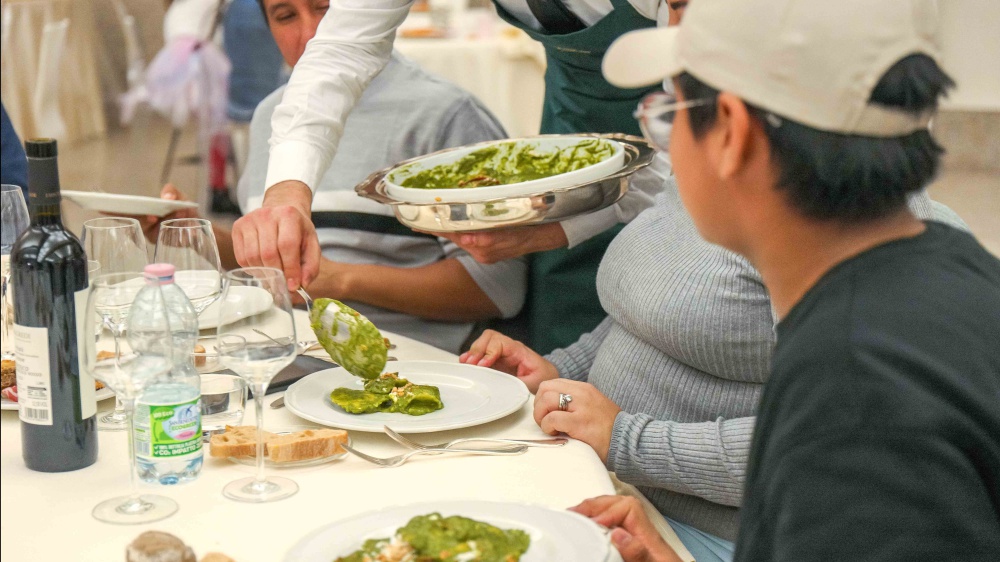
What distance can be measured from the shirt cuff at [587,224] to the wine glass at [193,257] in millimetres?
757

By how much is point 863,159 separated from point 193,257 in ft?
3.27

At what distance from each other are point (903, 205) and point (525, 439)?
0.64 meters

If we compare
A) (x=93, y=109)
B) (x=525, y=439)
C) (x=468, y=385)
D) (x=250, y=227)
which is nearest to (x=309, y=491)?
(x=525, y=439)

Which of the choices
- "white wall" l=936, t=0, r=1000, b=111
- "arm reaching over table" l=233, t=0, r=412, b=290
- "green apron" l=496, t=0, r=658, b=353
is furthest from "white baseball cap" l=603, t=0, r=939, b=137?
"white wall" l=936, t=0, r=1000, b=111

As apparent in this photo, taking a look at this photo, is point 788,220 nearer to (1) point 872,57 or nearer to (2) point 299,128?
(1) point 872,57

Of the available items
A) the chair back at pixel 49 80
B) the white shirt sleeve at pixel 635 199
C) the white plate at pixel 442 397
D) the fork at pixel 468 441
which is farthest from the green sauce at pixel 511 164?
the chair back at pixel 49 80

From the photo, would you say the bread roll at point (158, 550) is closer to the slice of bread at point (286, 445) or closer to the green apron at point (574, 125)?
the slice of bread at point (286, 445)

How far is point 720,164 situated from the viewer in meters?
0.89

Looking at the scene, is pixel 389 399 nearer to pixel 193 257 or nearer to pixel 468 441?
pixel 468 441

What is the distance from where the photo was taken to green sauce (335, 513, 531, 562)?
970 mm

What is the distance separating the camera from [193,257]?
4.87 feet

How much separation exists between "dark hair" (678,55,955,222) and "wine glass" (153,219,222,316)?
0.92 meters

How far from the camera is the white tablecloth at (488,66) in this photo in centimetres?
554

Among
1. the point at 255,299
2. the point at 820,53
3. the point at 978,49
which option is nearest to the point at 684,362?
the point at 255,299
